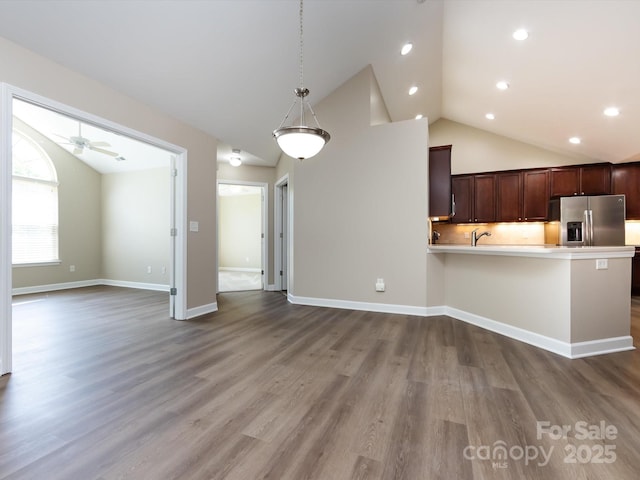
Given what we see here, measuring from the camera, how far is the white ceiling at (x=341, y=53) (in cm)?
252

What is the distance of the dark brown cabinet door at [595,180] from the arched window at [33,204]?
10749 mm

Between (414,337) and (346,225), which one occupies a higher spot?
(346,225)

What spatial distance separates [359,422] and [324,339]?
146cm

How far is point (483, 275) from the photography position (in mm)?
3609

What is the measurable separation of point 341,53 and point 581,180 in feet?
17.6

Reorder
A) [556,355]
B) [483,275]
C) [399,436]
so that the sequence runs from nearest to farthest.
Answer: [399,436] < [556,355] < [483,275]

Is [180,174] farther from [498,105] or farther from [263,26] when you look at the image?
[498,105]

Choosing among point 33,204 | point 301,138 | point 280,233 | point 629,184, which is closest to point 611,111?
point 629,184

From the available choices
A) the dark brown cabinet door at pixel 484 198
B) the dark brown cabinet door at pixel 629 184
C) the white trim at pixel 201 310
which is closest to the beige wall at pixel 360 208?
the white trim at pixel 201 310

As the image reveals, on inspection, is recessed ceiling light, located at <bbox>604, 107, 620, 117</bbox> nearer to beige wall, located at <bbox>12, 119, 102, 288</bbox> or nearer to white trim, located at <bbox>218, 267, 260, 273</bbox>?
white trim, located at <bbox>218, 267, 260, 273</bbox>

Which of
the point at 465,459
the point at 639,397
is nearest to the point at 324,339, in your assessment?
the point at 465,459

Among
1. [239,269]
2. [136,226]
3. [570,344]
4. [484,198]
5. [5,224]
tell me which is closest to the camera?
[5,224]

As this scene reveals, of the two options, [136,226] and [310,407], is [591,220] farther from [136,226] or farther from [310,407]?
[136,226]

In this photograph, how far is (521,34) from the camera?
3.46m
